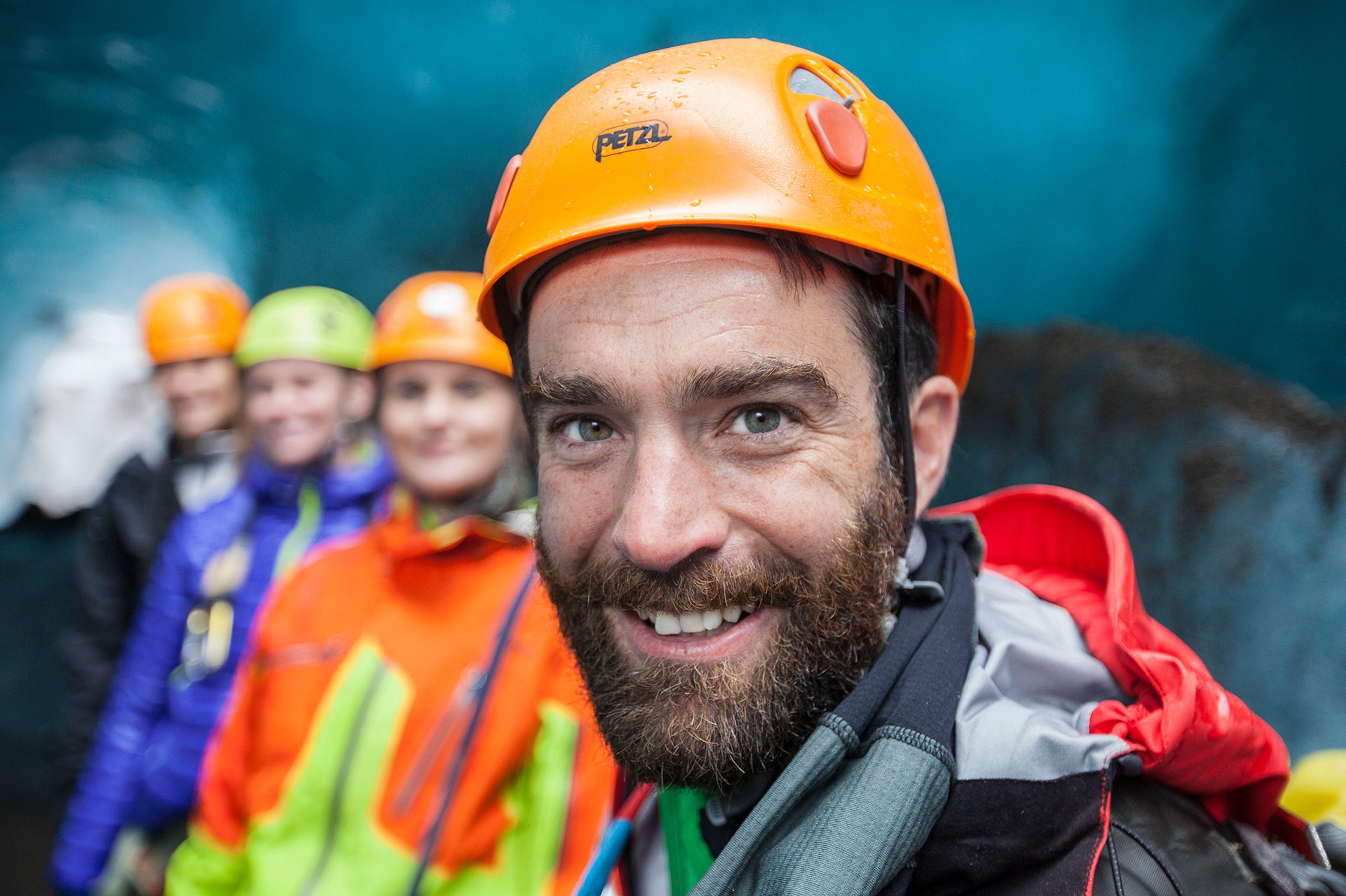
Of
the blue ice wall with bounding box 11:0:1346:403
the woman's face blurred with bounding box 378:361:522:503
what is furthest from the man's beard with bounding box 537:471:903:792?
the blue ice wall with bounding box 11:0:1346:403

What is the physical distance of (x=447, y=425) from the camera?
2383 mm

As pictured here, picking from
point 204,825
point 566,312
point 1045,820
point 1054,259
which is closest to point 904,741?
point 1045,820

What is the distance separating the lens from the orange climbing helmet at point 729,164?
1.12 meters

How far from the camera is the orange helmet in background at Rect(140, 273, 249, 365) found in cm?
378

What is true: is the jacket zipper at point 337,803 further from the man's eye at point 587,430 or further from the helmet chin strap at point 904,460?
the helmet chin strap at point 904,460

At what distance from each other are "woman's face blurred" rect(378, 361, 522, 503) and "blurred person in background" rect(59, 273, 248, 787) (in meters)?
1.25

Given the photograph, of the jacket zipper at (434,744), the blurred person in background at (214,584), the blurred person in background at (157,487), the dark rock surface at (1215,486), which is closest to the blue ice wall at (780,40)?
the dark rock surface at (1215,486)

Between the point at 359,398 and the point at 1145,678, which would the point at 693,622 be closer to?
the point at 1145,678

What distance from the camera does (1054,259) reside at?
3146mm

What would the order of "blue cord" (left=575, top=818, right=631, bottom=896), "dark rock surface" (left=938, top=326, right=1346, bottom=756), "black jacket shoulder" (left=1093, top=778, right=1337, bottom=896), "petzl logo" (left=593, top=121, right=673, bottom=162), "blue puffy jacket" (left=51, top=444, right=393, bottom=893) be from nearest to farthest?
"black jacket shoulder" (left=1093, top=778, right=1337, bottom=896)
"petzl logo" (left=593, top=121, right=673, bottom=162)
"blue cord" (left=575, top=818, right=631, bottom=896)
"dark rock surface" (left=938, top=326, right=1346, bottom=756)
"blue puffy jacket" (left=51, top=444, right=393, bottom=893)

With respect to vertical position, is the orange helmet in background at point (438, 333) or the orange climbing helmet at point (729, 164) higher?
the orange climbing helmet at point (729, 164)

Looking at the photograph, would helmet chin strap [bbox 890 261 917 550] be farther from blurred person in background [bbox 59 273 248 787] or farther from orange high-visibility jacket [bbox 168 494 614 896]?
blurred person in background [bbox 59 273 248 787]

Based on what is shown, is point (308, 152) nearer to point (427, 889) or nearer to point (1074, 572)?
point (427, 889)

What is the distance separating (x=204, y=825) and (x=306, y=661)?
1.68 feet
